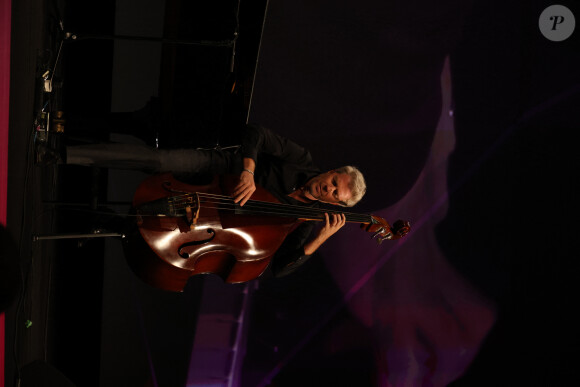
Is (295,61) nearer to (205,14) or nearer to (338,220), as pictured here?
(205,14)

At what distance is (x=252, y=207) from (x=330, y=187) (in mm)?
546

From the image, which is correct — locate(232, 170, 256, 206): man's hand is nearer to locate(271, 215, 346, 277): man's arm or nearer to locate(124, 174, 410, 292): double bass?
locate(124, 174, 410, 292): double bass

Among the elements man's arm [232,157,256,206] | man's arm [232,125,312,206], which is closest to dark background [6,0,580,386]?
man's arm [232,125,312,206]

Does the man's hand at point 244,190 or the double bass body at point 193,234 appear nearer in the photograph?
the double bass body at point 193,234

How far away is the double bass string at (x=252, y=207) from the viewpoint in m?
2.04

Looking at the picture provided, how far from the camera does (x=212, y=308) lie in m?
3.29

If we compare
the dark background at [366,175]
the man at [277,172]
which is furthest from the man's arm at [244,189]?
the dark background at [366,175]

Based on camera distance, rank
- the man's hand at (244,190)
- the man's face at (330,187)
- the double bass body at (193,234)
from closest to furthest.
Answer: the double bass body at (193,234) → the man's hand at (244,190) → the man's face at (330,187)

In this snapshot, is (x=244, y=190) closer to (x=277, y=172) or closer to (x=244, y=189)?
(x=244, y=189)

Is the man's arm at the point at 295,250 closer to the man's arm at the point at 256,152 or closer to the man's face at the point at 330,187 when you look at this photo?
the man's face at the point at 330,187

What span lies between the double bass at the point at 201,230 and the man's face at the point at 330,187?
240 mm

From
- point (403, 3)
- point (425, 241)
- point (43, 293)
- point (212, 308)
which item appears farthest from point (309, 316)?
point (403, 3)

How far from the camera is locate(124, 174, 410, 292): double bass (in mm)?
2021

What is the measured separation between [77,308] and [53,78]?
135cm
